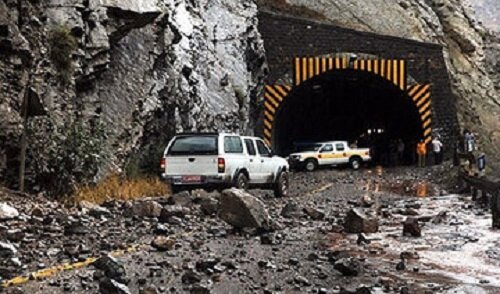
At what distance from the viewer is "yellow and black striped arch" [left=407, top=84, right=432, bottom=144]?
4541 cm

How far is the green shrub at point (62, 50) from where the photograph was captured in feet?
61.0

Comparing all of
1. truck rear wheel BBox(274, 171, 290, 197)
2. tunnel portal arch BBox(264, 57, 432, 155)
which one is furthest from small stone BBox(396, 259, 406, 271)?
tunnel portal arch BBox(264, 57, 432, 155)

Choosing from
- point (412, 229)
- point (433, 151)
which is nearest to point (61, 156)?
point (412, 229)

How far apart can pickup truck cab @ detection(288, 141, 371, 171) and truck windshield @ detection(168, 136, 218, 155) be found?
26015 millimetres

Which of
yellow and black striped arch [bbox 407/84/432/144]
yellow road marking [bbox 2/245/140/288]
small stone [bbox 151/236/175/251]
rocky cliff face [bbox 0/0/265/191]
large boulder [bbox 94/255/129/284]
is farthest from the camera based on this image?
yellow and black striped arch [bbox 407/84/432/144]

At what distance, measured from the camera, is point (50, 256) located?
382 inches

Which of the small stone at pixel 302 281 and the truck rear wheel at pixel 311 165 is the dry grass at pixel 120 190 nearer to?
the small stone at pixel 302 281

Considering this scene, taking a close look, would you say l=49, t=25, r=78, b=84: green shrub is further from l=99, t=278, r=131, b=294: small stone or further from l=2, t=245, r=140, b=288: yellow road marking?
l=99, t=278, r=131, b=294: small stone

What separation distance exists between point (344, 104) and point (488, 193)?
43.0 m

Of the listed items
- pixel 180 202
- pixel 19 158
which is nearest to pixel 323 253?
pixel 180 202

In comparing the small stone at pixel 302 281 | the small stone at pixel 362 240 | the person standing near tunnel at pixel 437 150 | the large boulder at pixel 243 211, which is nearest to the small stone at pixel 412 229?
the small stone at pixel 362 240

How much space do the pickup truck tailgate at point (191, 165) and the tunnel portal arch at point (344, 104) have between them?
915 inches

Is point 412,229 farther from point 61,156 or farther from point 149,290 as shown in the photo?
point 61,156

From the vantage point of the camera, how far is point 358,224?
14.6 meters
